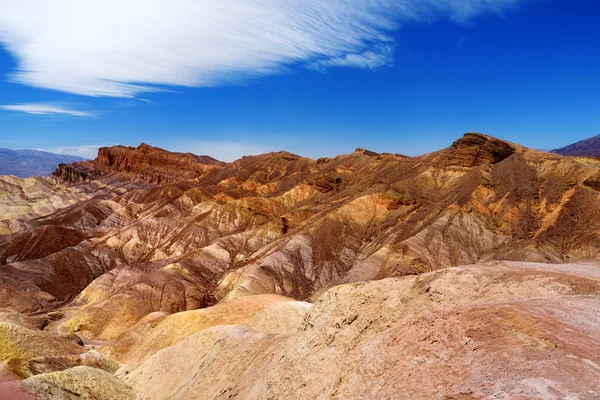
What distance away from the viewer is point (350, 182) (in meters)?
91.1

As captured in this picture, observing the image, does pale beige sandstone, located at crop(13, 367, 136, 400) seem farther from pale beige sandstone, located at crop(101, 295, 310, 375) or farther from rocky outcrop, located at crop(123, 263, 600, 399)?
pale beige sandstone, located at crop(101, 295, 310, 375)

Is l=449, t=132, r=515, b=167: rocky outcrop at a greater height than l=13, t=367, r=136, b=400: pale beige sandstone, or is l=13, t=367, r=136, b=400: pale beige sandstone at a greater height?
l=449, t=132, r=515, b=167: rocky outcrop

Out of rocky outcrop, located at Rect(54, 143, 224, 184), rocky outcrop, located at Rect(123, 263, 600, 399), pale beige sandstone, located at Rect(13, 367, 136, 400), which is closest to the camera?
rocky outcrop, located at Rect(123, 263, 600, 399)

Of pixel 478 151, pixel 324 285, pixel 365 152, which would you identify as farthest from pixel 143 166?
pixel 478 151

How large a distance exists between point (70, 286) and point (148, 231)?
72.4 ft

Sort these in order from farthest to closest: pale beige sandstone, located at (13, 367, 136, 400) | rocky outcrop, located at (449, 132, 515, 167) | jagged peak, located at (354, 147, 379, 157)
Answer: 1. jagged peak, located at (354, 147, 379, 157)
2. rocky outcrop, located at (449, 132, 515, 167)
3. pale beige sandstone, located at (13, 367, 136, 400)

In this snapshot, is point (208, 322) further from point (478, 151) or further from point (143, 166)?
point (143, 166)

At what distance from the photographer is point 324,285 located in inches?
2120

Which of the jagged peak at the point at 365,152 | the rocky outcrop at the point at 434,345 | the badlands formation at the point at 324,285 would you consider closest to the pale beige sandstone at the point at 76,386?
the badlands formation at the point at 324,285

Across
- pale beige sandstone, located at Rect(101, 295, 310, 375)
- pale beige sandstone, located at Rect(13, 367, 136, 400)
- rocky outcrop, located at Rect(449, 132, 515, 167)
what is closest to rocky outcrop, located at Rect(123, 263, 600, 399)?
pale beige sandstone, located at Rect(13, 367, 136, 400)

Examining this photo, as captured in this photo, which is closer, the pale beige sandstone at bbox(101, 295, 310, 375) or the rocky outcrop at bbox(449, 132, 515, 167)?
the pale beige sandstone at bbox(101, 295, 310, 375)

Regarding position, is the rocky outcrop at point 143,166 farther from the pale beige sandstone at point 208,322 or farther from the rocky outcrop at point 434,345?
the rocky outcrop at point 434,345

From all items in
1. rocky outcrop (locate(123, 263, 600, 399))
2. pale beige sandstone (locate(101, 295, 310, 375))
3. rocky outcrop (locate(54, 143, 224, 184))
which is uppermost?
rocky outcrop (locate(54, 143, 224, 184))

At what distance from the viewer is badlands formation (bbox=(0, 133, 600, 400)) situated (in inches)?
354
